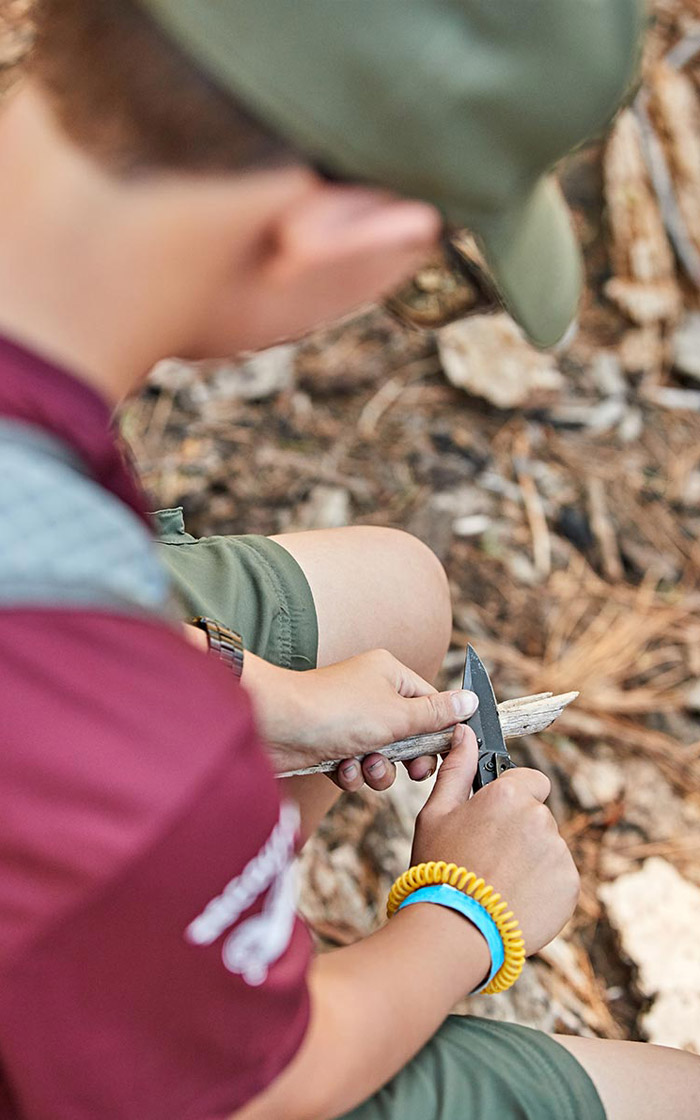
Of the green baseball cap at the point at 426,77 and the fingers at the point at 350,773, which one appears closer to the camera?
the green baseball cap at the point at 426,77

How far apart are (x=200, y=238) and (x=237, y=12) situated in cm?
15

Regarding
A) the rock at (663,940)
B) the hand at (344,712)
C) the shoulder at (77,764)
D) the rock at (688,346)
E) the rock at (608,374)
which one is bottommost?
the rock at (688,346)

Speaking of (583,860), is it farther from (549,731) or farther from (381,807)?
(381,807)

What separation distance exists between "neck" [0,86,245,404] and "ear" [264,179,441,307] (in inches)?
2.5

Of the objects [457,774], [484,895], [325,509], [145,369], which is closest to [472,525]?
[325,509]

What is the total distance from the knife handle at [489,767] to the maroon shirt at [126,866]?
19.5 inches

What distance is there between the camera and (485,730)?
128 centimetres

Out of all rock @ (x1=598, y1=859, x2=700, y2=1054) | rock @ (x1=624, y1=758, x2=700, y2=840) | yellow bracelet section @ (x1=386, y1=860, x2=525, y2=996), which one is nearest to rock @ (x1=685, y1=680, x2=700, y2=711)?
rock @ (x1=624, y1=758, x2=700, y2=840)

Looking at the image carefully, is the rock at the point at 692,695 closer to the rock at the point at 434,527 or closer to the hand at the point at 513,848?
the rock at the point at 434,527

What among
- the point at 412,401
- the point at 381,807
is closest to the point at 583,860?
the point at 381,807

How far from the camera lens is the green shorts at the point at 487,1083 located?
987 millimetres

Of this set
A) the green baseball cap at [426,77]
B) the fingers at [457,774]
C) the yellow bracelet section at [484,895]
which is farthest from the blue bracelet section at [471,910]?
the green baseball cap at [426,77]

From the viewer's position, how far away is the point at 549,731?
209cm

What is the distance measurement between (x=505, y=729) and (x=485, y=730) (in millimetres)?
60
